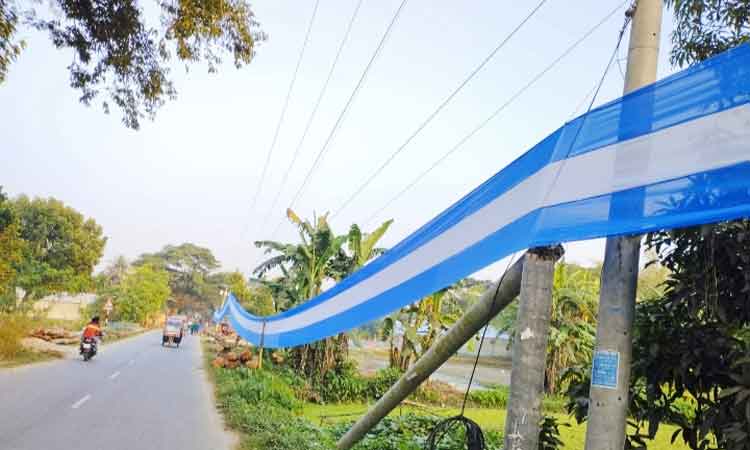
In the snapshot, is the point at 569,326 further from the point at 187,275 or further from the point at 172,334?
the point at 187,275

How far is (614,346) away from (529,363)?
1.25 feet

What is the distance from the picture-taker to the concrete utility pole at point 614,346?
2199 mm

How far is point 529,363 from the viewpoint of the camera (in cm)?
244

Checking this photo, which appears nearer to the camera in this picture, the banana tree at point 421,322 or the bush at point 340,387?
the bush at point 340,387

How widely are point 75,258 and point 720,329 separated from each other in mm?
42156

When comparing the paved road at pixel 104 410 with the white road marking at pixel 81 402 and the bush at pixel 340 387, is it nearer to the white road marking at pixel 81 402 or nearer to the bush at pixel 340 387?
the white road marking at pixel 81 402

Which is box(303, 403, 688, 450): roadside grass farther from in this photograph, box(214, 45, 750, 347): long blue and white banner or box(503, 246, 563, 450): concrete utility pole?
box(503, 246, 563, 450): concrete utility pole

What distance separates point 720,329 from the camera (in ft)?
7.81

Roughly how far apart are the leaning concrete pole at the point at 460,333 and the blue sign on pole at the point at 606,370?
58 cm

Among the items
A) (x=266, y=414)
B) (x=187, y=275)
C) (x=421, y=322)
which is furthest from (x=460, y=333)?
(x=187, y=275)

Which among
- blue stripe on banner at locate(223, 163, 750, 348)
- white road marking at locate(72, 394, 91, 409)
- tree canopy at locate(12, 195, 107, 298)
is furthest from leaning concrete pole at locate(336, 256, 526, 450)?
tree canopy at locate(12, 195, 107, 298)

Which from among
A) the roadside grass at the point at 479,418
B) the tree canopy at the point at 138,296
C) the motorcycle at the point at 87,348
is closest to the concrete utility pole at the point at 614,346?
the roadside grass at the point at 479,418

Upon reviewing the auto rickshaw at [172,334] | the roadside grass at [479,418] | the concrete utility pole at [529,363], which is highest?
the concrete utility pole at [529,363]

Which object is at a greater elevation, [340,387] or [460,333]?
[460,333]
